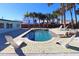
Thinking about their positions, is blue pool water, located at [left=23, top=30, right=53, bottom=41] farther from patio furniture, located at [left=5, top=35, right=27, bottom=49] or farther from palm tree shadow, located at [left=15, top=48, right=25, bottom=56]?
palm tree shadow, located at [left=15, top=48, right=25, bottom=56]

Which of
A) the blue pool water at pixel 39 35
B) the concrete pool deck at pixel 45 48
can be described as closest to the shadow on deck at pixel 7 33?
the concrete pool deck at pixel 45 48

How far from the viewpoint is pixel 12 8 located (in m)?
→ 4.70

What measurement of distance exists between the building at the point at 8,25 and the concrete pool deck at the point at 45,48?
0.87 feet

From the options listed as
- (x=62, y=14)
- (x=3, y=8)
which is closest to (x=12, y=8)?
(x=3, y=8)

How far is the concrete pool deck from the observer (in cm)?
465

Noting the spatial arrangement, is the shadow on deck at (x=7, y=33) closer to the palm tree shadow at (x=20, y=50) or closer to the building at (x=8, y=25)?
the building at (x=8, y=25)

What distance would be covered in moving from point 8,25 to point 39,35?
0.81 metres

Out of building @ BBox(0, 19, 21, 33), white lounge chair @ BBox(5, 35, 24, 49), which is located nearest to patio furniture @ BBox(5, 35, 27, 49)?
white lounge chair @ BBox(5, 35, 24, 49)

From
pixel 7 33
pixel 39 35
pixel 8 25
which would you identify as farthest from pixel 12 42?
pixel 39 35

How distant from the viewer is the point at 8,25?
493 cm

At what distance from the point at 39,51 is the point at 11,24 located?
3.14ft

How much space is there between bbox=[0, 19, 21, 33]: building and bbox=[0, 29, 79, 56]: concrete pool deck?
0.26 m

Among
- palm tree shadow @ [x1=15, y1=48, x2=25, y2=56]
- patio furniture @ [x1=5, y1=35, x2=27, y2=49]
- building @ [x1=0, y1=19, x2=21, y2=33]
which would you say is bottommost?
palm tree shadow @ [x1=15, y1=48, x2=25, y2=56]

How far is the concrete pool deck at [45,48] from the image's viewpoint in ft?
15.3
